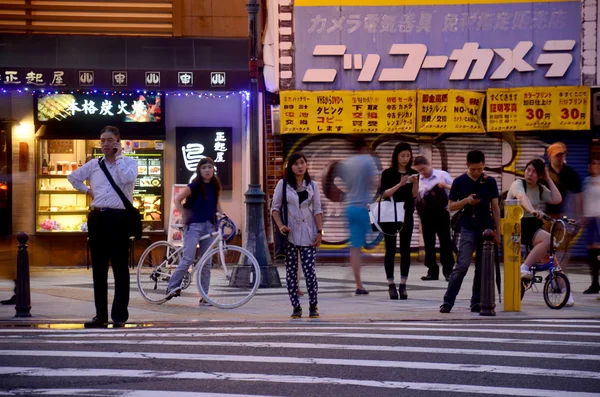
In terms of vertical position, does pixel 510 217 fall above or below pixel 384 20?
below

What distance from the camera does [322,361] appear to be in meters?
8.03

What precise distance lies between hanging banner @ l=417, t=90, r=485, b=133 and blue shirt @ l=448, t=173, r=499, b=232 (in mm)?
8507

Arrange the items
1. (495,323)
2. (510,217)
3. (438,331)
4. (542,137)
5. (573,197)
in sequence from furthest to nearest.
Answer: (542,137), (573,197), (510,217), (495,323), (438,331)

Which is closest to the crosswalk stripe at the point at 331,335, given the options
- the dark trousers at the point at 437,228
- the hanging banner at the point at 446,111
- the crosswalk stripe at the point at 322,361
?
the crosswalk stripe at the point at 322,361

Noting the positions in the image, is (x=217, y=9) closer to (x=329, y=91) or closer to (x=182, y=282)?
(x=329, y=91)

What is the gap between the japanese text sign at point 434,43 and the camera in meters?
20.6

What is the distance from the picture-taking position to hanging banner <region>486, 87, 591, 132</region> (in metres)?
20.4

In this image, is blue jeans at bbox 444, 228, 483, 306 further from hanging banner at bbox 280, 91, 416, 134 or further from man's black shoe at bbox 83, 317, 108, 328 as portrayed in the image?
hanging banner at bbox 280, 91, 416, 134

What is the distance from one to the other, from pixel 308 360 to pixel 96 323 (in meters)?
3.47

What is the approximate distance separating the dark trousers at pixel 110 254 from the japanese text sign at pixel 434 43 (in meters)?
10.1

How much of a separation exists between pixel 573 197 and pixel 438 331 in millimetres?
5281

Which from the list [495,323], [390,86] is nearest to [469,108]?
[390,86]

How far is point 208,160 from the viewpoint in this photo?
1313 cm

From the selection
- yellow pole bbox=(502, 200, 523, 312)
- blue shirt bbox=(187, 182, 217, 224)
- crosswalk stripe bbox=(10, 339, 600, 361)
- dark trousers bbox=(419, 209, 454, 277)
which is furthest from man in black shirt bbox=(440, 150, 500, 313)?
dark trousers bbox=(419, 209, 454, 277)
